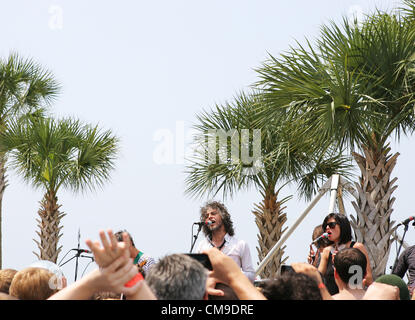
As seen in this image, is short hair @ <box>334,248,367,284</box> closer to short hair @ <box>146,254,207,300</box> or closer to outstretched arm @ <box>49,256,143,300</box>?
short hair @ <box>146,254,207,300</box>

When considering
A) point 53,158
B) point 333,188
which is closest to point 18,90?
point 53,158

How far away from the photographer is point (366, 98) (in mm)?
8711

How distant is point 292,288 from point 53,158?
15.0 m

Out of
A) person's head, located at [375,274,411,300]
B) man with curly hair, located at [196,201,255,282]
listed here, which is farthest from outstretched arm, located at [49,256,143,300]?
man with curly hair, located at [196,201,255,282]

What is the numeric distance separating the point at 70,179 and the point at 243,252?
1235 cm

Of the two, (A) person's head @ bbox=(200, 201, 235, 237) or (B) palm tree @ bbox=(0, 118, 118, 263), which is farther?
(B) palm tree @ bbox=(0, 118, 118, 263)

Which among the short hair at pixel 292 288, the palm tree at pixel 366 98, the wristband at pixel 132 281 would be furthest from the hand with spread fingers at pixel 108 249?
the palm tree at pixel 366 98

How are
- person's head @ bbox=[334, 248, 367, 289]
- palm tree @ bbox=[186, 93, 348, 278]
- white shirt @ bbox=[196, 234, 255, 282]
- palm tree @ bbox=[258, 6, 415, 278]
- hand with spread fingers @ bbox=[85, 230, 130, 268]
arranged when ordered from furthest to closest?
palm tree @ bbox=[186, 93, 348, 278]
palm tree @ bbox=[258, 6, 415, 278]
white shirt @ bbox=[196, 234, 255, 282]
person's head @ bbox=[334, 248, 367, 289]
hand with spread fingers @ bbox=[85, 230, 130, 268]

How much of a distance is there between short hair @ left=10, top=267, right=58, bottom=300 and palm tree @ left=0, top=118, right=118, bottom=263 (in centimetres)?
1371

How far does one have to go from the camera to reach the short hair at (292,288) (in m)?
2.54

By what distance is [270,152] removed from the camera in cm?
1395

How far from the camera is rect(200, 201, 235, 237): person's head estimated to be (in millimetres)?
6129
